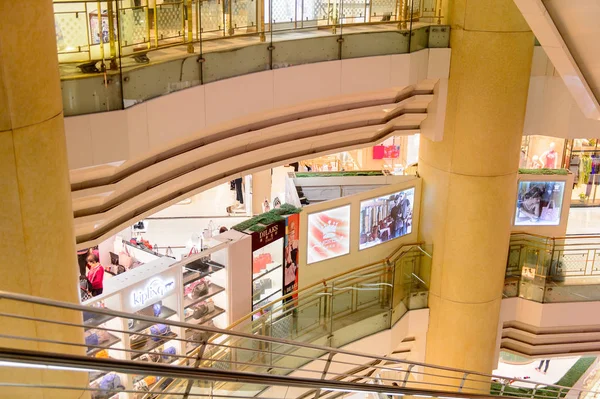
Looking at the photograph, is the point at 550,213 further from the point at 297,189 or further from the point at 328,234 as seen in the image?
the point at 297,189

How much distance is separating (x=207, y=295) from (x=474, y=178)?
408 centimetres

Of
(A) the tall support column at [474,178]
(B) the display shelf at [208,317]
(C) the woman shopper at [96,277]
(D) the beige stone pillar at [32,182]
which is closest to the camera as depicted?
(D) the beige stone pillar at [32,182]

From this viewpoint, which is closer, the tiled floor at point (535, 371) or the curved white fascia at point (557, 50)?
the curved white fascia at point (557, 50)

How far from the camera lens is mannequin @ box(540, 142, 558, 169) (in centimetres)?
1599

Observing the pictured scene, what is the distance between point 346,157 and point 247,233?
7.85 metres

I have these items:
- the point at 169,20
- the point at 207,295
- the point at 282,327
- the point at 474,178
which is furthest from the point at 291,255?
the point at 169,20

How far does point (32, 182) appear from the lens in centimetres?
454

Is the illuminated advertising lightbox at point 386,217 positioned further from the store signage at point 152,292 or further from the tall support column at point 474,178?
the store signage at point 152,292

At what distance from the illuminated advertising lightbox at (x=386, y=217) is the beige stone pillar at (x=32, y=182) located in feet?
19.4

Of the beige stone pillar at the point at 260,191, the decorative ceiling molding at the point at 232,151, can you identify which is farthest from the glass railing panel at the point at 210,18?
the beige stone pillar at the point at 260,191

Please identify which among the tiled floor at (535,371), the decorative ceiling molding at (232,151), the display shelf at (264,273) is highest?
the decorative ceiling molding at (232,151)

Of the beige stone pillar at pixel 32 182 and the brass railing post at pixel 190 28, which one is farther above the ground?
the brass railing post at pixel 190 28

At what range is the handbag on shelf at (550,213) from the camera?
11375 mm

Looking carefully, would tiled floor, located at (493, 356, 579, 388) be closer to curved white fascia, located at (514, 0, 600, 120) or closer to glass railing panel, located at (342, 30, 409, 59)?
glass railing panel, located at (342, 30, 409, 59)
